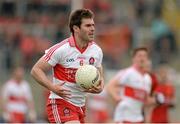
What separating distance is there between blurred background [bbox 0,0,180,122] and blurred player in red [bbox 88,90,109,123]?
0.21 meters

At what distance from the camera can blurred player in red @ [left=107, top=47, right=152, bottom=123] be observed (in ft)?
41.7

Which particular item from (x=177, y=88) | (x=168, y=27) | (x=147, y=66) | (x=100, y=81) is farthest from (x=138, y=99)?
(x=168, y=27)

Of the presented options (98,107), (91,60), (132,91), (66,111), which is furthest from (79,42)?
(98,107)

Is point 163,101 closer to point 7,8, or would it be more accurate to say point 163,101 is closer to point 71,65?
point 71,65

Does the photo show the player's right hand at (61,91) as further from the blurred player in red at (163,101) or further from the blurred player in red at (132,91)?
the blurred player in red at (163,101)

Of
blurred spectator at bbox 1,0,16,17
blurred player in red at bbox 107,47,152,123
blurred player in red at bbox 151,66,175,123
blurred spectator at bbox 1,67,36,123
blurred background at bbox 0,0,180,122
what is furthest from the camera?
blurred spectator at bbox 1,0,16,17

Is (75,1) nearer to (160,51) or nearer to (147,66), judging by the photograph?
(160,51)

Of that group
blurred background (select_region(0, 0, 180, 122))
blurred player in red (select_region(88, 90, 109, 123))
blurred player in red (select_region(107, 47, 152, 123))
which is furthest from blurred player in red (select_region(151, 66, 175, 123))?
blurred player in red (select_region(88, 90, 109, 123))

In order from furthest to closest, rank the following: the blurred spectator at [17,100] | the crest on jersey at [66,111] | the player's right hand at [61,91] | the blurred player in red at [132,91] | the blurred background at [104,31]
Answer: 1. the blurred background at [104,31]
2. the blurred spectator at [17,100]
3. the blurred player in red at [132,91]
4. the crest on jersey at [66,111]
5. the player's right hand at [61,91]

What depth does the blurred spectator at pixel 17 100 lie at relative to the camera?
1928 cm

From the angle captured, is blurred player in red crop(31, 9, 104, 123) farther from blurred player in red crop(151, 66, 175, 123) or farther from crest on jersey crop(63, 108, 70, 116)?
blurred player in red crop(151, 66, 175, 123)

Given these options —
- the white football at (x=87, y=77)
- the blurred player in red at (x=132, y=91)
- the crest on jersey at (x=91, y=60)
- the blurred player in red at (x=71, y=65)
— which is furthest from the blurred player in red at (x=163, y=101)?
the white football at (x=87, y=77)

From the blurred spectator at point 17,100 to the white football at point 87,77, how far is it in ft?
32.0

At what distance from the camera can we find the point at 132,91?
12.8m
